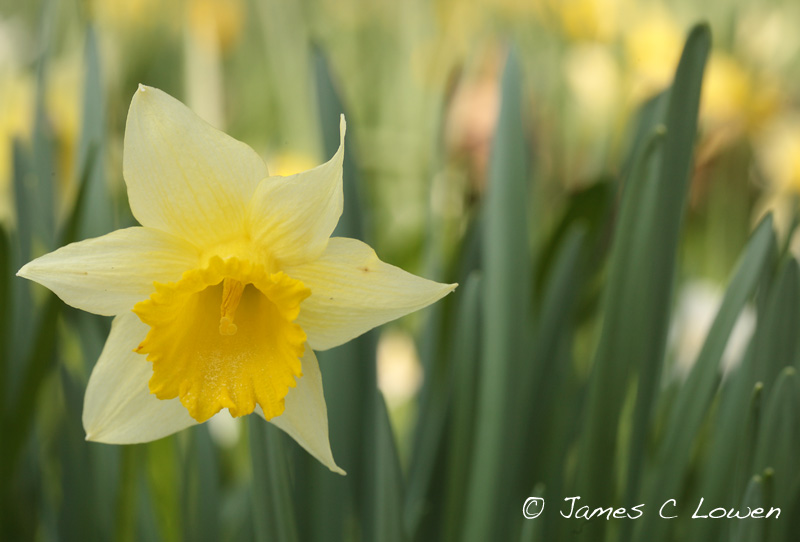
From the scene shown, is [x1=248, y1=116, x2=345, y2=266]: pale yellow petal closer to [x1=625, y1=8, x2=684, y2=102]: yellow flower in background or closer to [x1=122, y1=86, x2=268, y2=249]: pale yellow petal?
[x1=122, y1=86, x2=268, y2=249]: pale yellow petal

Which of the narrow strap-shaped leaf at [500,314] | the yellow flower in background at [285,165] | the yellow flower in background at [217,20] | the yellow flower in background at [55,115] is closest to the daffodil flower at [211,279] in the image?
the narrow strap-shaped leaf at [500,314]

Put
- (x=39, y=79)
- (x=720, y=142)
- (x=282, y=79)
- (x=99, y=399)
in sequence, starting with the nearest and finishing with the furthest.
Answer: (x=99, y=399) → (x=39, y=79) → (x=720, y=142) → (x=282, y=79)

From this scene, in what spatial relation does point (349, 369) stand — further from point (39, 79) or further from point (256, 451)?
point (39, 79)

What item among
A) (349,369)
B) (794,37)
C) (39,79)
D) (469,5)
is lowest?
(349,369)

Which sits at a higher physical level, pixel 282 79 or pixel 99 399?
pixel 282 79

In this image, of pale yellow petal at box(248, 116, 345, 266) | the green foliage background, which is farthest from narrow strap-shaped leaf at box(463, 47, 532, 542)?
pale yellow petal at box(248, 116, 345, 266)

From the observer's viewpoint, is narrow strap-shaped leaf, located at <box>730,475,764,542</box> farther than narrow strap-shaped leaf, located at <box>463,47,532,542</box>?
No

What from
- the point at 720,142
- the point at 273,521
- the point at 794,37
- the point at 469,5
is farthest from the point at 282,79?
the point at 273,521
